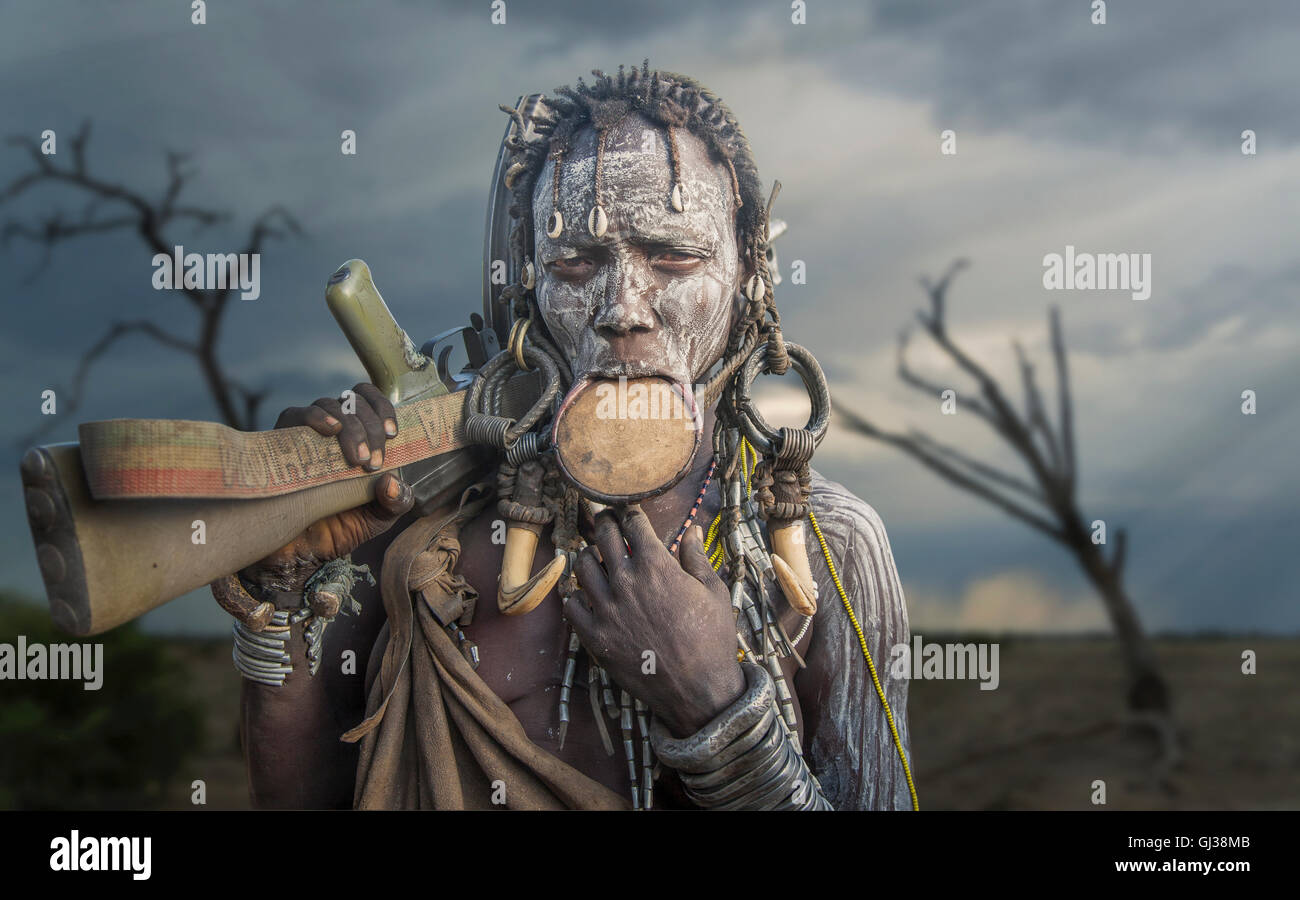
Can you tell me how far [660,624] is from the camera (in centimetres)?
206

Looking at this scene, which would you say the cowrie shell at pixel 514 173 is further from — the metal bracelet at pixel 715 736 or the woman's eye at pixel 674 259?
the metal bracelet at pixel 715 736

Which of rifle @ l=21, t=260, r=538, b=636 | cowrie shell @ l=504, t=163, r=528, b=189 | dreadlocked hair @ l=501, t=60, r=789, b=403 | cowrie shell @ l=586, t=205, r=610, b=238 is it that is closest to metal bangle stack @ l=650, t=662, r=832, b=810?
dreadlocked hair @ l=501, t=60, r=789, b=403

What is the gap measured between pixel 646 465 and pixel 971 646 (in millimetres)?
912

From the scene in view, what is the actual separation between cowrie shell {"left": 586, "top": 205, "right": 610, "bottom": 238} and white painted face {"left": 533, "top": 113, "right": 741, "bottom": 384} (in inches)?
0.6

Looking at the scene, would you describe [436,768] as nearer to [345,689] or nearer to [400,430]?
[345,689]

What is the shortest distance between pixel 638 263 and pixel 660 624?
76cm

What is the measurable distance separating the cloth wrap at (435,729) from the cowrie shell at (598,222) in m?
0.75

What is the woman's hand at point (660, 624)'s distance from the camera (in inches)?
80.5

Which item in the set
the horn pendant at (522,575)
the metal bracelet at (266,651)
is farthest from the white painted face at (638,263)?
the metal bracelet at (266,651)

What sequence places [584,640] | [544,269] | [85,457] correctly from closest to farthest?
1. [85,457]
2. [584,640]
3. [544,269]

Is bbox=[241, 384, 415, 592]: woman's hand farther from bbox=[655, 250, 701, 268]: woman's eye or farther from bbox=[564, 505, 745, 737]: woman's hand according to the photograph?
bbox=[655, 250, 701, 268]: woman's eye
